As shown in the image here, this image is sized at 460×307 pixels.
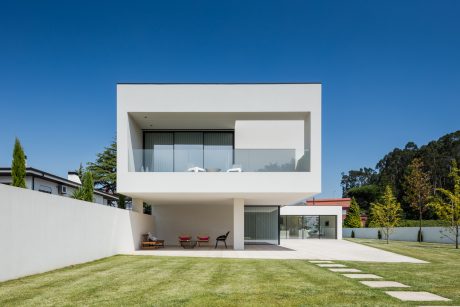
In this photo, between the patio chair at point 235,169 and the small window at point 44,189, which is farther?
the small window at point 44,189

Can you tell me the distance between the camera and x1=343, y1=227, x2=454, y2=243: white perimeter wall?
1132 inches

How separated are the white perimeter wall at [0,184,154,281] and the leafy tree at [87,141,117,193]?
24.2 metres

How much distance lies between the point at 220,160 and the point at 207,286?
8.82 m

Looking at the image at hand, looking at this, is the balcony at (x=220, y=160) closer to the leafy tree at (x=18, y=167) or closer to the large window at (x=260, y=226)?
the leafy tree at (x=18, y=167)

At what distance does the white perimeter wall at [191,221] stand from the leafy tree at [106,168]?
17.0 metres

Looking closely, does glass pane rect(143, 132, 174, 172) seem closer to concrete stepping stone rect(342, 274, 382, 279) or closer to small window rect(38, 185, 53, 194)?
small window rect(38, 185, 53, 194)

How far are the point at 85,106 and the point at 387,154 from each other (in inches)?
2087

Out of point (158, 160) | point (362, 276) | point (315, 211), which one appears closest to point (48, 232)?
point (158, 160)

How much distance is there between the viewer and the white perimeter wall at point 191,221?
893 inches

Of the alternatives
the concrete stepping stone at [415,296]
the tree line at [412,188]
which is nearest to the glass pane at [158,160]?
the concrete stepping stone at [415,296]

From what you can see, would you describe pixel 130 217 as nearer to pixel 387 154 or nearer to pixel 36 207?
pixel 36 207

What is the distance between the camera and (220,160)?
16.3m

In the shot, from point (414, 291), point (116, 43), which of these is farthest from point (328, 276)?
point (116, 43)

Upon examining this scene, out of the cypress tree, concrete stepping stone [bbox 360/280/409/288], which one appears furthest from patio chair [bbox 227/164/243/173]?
concrete stepping stone [bbox 360/280/409/288]
